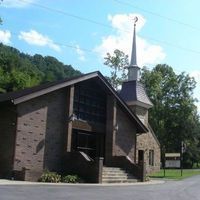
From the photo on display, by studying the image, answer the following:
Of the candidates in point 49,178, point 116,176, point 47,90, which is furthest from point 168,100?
point 49,178

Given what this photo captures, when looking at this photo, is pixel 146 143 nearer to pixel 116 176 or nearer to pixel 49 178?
pixel 116 176

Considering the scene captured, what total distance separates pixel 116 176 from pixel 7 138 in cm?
760

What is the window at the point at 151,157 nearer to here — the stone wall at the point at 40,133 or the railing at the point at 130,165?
the railing at the point at 130,165

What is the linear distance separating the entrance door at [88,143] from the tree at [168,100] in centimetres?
3988

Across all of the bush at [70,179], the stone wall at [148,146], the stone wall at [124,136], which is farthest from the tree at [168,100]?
the bush at [70,179]

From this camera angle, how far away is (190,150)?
84938 millimetres

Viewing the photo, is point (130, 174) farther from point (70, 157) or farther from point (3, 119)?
point (3, 119)

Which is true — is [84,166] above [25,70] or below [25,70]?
below

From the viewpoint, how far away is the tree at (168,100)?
238 ft

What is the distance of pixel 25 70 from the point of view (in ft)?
222

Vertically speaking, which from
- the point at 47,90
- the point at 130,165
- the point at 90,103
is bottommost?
the point at 130,165

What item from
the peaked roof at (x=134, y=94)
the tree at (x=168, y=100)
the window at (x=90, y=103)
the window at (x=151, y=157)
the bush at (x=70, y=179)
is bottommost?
the bush at (x=70, y=179)

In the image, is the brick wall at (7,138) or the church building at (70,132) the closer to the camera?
the brick wall at (7,138)

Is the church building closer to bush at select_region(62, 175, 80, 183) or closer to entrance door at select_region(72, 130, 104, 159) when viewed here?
entrance door at select_region(72, 130, 104, 159)
